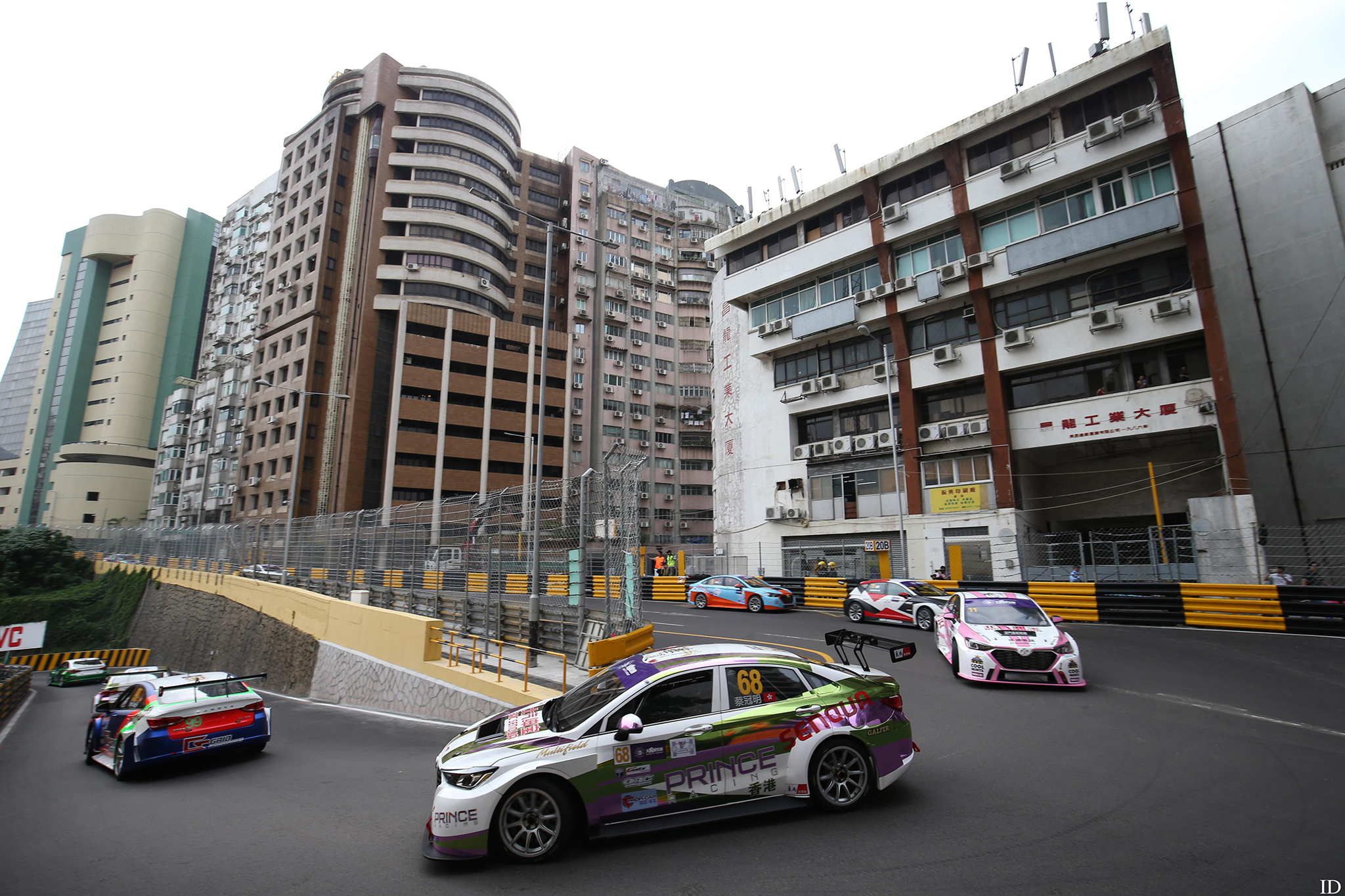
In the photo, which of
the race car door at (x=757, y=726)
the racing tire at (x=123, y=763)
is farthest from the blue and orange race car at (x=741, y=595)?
the race car door at (x=757, y=726)

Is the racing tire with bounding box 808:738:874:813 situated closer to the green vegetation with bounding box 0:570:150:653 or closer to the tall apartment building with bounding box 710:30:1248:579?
the tall apartment building with bounding box 710:30:1248:579

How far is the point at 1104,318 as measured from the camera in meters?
23.5

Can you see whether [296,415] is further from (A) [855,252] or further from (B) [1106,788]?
(B) [1106,788]

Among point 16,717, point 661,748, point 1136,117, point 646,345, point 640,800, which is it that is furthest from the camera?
point 646,345

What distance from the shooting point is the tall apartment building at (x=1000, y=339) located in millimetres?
22969

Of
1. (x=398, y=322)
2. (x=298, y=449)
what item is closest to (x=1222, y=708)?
(x=298, y=449)

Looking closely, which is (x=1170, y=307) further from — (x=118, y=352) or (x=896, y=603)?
(x=118, y=352)

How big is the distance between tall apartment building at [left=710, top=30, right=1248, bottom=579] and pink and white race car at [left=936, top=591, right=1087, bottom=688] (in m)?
15.9

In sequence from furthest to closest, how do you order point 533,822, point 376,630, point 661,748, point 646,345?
point 646,345 < point 376,630 < point 661,748 < point 533,822

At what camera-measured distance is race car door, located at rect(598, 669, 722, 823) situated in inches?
185

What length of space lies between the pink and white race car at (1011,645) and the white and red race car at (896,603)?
19.7 ft

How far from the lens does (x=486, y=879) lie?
429 centimetres

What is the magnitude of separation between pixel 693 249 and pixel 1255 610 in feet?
198

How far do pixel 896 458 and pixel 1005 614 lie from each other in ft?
56.2
